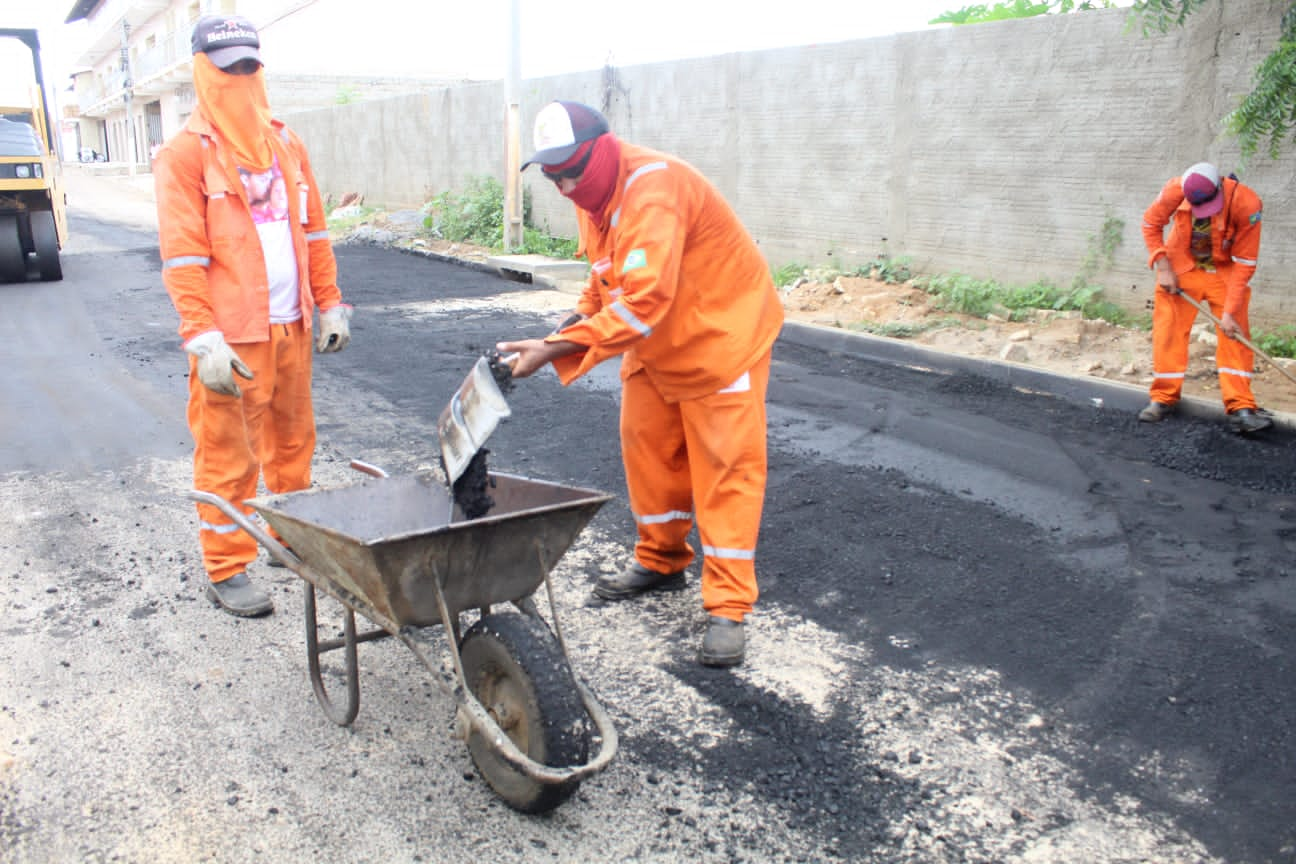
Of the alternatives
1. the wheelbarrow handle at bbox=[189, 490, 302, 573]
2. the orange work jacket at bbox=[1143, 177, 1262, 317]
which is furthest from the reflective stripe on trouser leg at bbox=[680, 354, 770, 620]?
the orange work jacket at bbox=[1143, 177, 1262, 317]

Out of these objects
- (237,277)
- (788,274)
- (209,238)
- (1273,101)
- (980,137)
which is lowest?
(788,274)

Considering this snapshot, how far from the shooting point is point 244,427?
3.54 metres

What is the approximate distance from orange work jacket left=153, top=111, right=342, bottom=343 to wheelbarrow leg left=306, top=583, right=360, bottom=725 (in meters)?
1.10

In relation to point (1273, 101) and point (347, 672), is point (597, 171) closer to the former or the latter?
point (347, 672)

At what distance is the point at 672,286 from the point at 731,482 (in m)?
0.72

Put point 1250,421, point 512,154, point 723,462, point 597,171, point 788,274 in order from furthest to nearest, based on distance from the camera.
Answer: point 512,154, point 788,274, point 1250,421, point 723,462, point 597,171

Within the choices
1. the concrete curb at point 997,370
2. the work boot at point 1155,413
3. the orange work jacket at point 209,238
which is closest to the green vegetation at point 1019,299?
the concrete curb at point 997,370

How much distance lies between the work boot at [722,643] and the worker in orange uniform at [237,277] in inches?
62.4

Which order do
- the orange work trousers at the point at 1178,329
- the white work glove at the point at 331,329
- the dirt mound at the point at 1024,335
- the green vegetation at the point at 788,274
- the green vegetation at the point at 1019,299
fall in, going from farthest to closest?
the green vegetation at the point at 788,274, the green vegetation at the point at 1019,299, the dirt mound at the point at 1024,335, the orange work trousers at the point at 1178,329, the white work glove at the point at 331,329

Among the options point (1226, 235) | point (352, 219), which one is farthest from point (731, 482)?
point (352, 219)

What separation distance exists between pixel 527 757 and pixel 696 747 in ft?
2.07

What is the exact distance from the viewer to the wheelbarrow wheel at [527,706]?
94.4 inches

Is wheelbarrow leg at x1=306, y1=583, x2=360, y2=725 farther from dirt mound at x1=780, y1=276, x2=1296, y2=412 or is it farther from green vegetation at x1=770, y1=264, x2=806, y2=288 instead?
green vegetation at x1=770, y1=264, x2=806, y2=288

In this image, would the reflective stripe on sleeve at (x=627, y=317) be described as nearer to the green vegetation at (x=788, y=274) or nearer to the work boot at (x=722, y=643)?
the work boot at (x=722, y=643)
